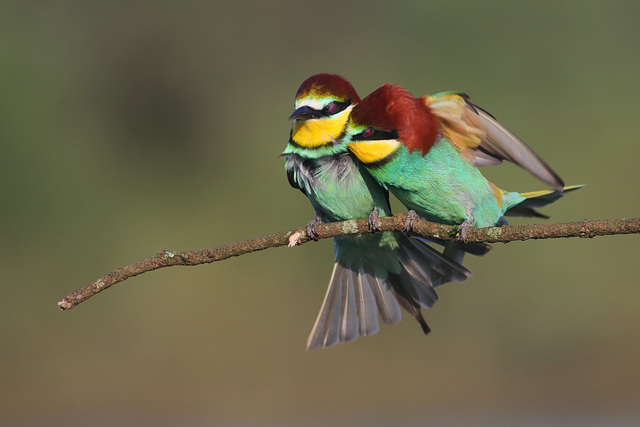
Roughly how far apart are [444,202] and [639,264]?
3.54m

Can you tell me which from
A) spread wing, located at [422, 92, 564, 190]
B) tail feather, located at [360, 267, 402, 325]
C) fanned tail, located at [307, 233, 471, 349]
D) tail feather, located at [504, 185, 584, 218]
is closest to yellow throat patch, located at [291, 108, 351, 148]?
spread wing, located at [422, 92, 564, 190]

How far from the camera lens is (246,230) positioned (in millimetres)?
6258

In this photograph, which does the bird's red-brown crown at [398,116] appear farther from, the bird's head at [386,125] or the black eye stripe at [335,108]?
the black eye stripe at [335,108]

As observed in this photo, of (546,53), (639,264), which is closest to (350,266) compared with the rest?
(639,264)

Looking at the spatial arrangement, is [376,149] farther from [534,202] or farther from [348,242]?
[534,202]

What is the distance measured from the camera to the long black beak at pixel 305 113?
118 inches

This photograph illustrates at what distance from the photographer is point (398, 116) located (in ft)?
9.26

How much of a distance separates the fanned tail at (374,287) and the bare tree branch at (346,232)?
837 mm

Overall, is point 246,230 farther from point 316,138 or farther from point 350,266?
point 316,138

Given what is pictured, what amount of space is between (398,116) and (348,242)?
749mm

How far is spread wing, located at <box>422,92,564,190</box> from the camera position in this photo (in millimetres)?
2916

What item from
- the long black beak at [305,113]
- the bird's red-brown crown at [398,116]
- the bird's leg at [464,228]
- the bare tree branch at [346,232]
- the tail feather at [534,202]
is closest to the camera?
the bare tree branch at [346,232]

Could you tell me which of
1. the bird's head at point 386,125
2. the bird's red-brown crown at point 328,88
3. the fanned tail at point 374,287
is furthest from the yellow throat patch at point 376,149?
the fanned tail at point 374,287

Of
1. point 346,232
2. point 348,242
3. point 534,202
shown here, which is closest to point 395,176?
point 346,232
